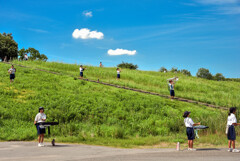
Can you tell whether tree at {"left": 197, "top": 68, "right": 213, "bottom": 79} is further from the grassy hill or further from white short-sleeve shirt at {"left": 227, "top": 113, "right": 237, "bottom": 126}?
white short-sleeve shirt at {"left": 227, "top": 113, "right": 237, "bottom": 126}

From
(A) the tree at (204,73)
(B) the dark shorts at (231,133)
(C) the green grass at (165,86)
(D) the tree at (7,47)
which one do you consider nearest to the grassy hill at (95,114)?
(B) the dark shorts at (231,133)

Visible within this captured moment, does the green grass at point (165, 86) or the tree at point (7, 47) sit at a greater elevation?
the tree at point (7, 47)

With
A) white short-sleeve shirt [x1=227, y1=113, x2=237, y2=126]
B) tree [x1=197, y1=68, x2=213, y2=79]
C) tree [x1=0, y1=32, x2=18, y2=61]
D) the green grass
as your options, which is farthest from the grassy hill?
tree [x1=197, y1=68, x2=213, y2=79]

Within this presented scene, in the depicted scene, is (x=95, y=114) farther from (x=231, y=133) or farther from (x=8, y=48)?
(x=8, y=48)

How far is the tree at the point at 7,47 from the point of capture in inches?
2749

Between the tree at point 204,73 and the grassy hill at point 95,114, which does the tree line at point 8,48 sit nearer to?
the grassy hill at point 95,114

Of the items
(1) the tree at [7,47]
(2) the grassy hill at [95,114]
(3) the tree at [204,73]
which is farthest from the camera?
(3) the tree at [204,73]

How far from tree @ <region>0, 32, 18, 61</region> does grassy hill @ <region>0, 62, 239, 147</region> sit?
154 feet

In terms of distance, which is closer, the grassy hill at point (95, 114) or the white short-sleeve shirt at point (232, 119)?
the white short-sleeve shirt at point (232, 119)

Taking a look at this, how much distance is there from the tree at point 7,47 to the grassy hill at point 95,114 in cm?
4701

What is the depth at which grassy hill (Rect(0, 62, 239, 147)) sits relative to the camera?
46.5 ft

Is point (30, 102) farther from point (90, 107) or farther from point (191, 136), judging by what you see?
point (191, 136)

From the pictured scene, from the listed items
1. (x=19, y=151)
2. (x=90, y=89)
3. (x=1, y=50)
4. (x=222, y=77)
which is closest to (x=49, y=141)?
(x=19, y=151)

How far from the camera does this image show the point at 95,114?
19250mm
